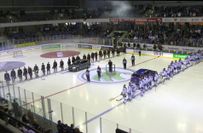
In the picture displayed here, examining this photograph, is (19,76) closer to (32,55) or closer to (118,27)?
(32,55)

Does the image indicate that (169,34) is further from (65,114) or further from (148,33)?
(65,114)

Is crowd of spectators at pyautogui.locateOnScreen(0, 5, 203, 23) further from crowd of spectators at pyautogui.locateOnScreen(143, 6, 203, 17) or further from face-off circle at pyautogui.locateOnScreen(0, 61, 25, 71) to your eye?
face-off circle at pyautogui.locateOnScreen(0, 61, 25, 71)

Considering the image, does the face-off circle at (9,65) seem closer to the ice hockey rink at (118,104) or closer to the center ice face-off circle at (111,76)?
the ice hockey rink at (118,104)

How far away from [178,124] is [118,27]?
30385 millimetres

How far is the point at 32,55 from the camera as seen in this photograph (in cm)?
3147

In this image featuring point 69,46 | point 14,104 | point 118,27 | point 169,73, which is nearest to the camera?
point 14,104

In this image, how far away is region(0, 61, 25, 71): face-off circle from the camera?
2455cm

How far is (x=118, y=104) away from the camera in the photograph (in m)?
14.3

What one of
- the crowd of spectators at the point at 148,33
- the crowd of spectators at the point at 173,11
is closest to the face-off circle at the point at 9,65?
the crowd of spectators at the point at 148,33

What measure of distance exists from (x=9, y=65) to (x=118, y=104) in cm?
1560

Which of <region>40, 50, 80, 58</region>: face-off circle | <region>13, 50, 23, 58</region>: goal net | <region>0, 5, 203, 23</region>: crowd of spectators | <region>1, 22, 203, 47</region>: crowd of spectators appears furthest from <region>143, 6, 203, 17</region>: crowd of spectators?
<region>13, 50, 23, 58</region>: goal net

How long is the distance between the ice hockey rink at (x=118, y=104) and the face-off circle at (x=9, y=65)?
5608mm

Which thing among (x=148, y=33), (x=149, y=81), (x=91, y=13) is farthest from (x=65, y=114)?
(x=91, y=13)

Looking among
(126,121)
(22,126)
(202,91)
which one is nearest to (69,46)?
(202,91)
